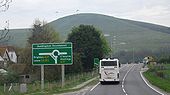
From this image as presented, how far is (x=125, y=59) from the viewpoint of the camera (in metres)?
184

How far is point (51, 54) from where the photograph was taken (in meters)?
45.5

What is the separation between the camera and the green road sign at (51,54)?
45.3 meters

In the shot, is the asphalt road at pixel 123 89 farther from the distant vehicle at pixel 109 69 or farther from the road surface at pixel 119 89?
the distant vehicle at pixel 109 69

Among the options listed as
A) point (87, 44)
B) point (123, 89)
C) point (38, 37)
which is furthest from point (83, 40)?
point (123, 89)

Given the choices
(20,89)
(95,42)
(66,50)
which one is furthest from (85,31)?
(20,89)

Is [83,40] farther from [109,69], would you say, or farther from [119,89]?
[119,89]

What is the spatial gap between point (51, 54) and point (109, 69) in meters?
10.4

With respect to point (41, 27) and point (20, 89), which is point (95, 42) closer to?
point (41, 27)

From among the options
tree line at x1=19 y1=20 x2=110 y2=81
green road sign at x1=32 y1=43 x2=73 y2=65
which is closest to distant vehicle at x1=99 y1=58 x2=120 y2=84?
green road sign at x1=32 y1=43 x2=73 y2=65

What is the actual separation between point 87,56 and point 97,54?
2352mm

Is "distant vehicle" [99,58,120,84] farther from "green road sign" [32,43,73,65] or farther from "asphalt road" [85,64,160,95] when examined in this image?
"green road sign" [32,43,73,65]

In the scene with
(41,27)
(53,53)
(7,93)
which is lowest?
(7,93)

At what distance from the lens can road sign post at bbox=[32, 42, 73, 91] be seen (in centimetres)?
4528

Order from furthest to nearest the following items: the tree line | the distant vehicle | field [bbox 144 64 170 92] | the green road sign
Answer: the tree line < the distant vehicle < the green road sign < field [bbox 144 64 170 92]
